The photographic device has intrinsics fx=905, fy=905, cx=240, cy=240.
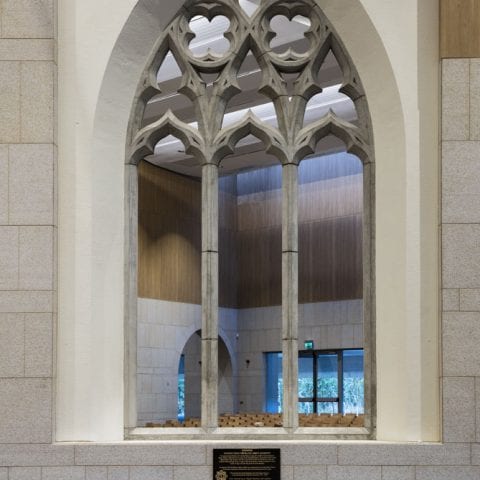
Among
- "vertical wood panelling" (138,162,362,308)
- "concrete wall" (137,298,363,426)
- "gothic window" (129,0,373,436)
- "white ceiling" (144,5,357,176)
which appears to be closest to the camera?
"white ceiling" (144,5,357,176)

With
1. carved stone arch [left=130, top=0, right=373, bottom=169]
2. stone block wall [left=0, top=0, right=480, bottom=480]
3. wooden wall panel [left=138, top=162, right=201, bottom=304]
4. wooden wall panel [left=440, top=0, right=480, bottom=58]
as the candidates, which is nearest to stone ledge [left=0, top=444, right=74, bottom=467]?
stone block wall [left=0, top=0, right=480, bottom=480]

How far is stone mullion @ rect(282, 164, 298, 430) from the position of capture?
741 cm

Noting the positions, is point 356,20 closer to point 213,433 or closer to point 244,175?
point 213,433

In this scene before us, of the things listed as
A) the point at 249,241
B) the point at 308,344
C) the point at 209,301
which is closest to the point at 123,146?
the point at 209,301

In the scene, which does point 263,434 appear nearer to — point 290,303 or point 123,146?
point 290,303

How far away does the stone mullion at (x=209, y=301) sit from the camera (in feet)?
24.4

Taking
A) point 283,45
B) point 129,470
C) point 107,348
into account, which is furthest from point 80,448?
point 283,45

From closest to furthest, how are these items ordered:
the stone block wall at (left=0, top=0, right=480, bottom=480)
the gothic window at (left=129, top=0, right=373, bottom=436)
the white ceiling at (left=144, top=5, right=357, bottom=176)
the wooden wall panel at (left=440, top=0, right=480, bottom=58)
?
the stone block wall at (left=0, top=0, right=480, bottom=480)
the wooden wall panel at (left=440, top=0, right=480, bottom=58)
the white ceiling at (left=144, top=5, right=357, bottom=176)
the gothic window at (left=129, top=0, right=373, bottom=436)

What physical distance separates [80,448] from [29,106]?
2740mm

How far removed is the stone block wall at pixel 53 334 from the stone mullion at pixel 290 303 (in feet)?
1.49

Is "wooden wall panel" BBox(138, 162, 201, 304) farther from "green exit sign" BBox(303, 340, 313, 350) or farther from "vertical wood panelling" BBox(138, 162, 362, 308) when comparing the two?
"green exit sign" BBox(303, 340, 313, 350)

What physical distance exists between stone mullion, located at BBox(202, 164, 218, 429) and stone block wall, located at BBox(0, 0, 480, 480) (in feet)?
1.52

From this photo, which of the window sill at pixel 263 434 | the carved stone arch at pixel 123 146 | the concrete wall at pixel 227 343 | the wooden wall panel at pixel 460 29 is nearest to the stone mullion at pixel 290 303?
the window sill at pixel 263 434

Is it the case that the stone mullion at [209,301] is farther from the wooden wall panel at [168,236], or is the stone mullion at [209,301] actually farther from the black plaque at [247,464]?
the wooden wall panel at [168,236]
